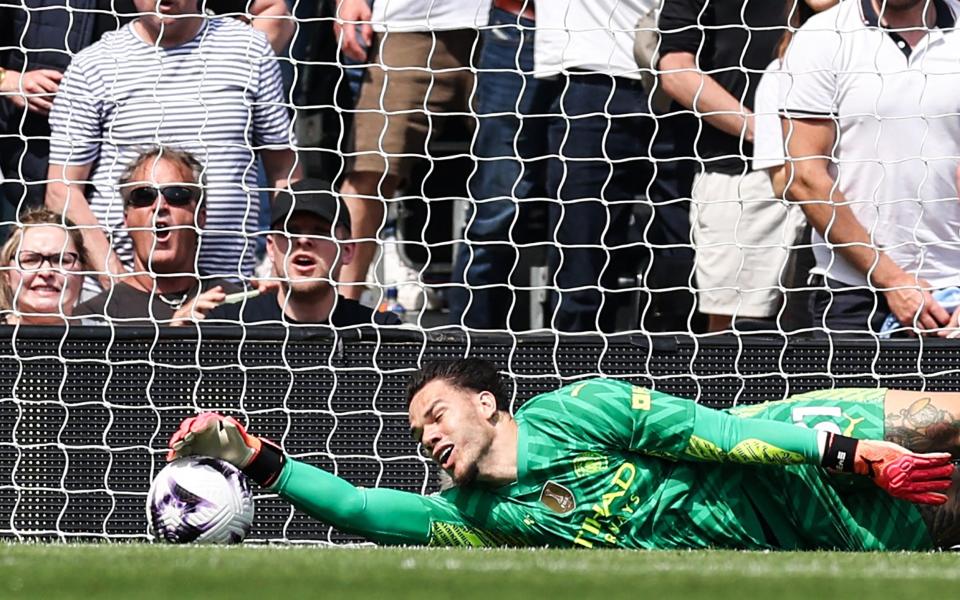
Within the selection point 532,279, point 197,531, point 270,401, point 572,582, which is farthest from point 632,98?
point 572,582

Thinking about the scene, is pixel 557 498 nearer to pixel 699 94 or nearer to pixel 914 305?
pixel 914 305

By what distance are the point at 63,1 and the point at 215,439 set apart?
282cm

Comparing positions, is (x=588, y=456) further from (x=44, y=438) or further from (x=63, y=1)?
(x=63, y=1)

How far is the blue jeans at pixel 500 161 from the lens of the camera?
662 centimetres

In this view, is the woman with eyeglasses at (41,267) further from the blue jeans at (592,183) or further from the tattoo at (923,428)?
the tattoo at (923,428)

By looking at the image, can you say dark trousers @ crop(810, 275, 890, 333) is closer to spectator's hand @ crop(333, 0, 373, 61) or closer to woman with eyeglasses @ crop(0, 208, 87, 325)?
spectator's hand @ crop(333, 0, 373, 61)

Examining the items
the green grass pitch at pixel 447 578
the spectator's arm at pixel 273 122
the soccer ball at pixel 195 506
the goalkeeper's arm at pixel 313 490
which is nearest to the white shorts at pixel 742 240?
the spectator's arm at pixel 273 122

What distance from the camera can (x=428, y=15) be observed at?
6.51 meters

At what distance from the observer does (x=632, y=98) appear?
6.53 metres

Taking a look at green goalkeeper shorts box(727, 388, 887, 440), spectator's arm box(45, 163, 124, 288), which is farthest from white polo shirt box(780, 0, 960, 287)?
spectator's arm box(45, 163, 124, 288)

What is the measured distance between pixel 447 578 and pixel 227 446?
161cm

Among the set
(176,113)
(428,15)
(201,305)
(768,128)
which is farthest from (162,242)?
(768,128)

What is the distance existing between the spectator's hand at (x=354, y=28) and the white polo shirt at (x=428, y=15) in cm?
5

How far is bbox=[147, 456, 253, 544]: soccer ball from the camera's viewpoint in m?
4.61
